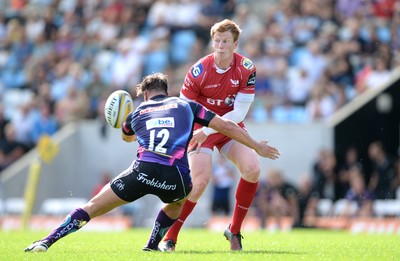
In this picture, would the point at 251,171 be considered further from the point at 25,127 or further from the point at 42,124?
the point at 25,127

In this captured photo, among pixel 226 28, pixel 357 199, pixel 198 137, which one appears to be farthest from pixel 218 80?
pixel 357 199

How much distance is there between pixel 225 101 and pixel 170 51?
43.2 ft

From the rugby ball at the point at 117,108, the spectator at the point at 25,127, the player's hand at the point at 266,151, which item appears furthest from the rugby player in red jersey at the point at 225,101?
the spectator at the point at 25,127

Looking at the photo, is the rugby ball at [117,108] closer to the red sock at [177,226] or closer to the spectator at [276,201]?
the red sock at [177,226]

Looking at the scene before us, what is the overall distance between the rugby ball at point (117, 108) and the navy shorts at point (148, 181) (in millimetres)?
900

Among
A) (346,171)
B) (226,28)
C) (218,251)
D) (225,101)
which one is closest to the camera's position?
Answer: (218,251)

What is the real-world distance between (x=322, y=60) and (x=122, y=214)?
19.0 feet

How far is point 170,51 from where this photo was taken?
2405 centimetres

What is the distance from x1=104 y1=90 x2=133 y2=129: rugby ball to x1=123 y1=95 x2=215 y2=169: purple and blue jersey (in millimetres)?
559

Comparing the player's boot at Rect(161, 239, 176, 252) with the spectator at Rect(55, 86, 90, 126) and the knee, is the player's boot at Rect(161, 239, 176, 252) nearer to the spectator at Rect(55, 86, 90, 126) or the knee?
the knee

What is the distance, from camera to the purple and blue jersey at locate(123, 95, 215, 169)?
961 cm

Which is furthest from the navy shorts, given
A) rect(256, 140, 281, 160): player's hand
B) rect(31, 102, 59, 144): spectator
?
rect(31, 102, 59, 144): spectator

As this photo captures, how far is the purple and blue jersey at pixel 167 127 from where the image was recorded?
9609mm

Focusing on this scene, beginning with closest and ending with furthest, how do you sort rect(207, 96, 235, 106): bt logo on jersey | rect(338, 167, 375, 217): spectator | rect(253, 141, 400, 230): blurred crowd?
rect(207, 96, 235, 106): bt logo on jersey → rect(338, 167, 375, 217): spectator → rect(253, 141, 400, 230): blurred crowd
